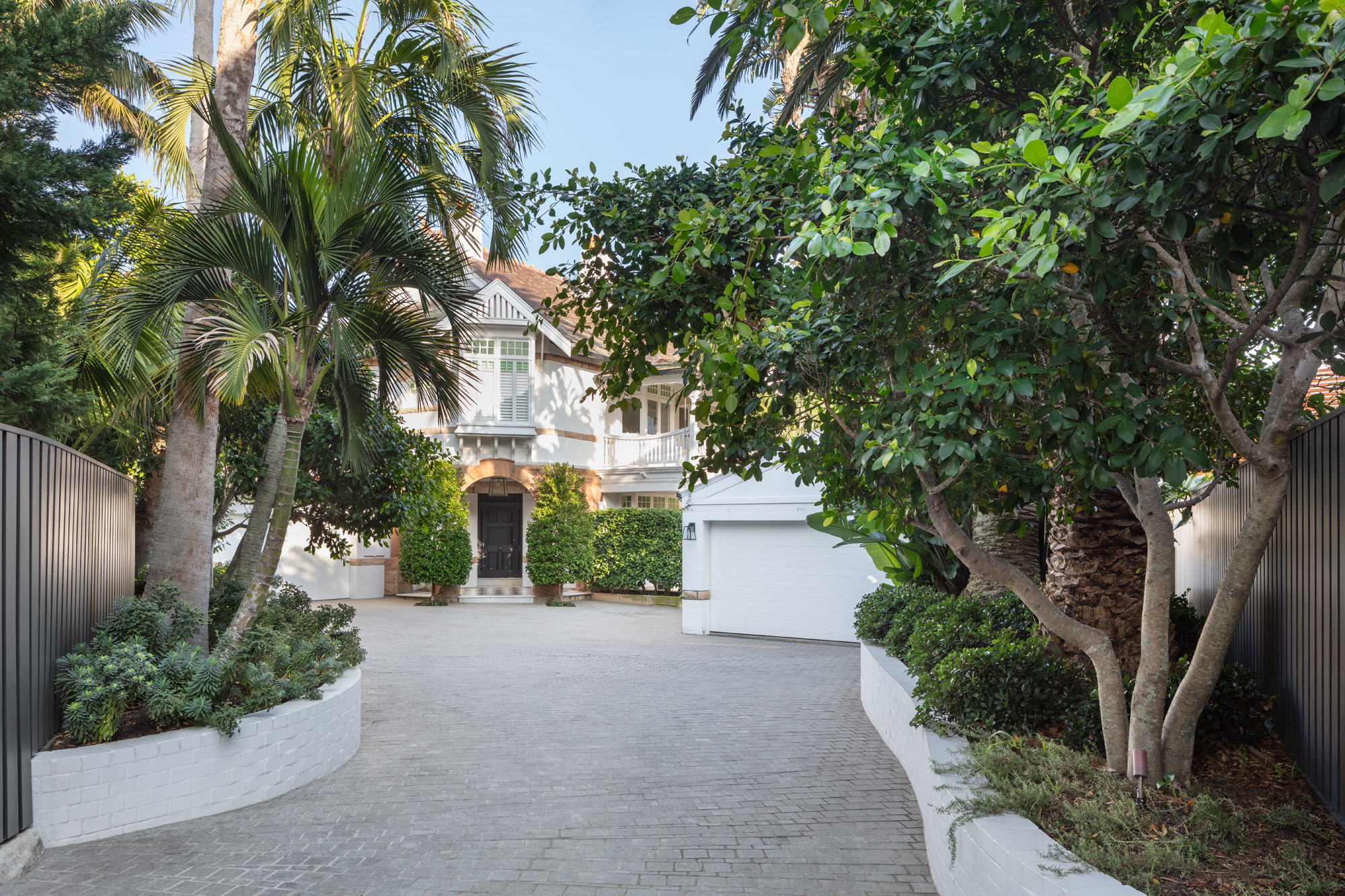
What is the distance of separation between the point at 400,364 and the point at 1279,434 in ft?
22.8

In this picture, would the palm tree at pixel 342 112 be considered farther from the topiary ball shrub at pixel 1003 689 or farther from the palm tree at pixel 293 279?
the topiary ball shrub at pixel 1003 689

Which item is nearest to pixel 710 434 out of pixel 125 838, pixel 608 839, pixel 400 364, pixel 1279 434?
pixel 608 839

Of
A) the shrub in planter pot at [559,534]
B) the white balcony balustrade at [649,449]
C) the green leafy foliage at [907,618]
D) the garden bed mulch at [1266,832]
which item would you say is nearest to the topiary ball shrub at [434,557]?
the shrub in planter pot at [559,534]

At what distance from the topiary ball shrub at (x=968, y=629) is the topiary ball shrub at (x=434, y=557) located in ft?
51.9

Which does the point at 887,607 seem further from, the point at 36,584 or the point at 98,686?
the point at 36,584

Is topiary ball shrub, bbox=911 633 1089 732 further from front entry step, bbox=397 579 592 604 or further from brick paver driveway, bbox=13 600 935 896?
front entry step, bbox=397 579 592 604

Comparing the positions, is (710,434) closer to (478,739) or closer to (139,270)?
(478,739)

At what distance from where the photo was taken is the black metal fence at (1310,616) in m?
4.29

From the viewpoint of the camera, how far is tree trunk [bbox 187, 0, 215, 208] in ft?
34.8

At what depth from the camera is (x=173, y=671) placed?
6.30 m

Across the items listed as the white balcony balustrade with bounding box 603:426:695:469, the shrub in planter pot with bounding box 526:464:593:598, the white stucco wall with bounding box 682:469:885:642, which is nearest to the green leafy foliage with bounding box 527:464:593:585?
the shrub in planter pot with bounding box 526:464:593:598

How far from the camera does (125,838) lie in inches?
216

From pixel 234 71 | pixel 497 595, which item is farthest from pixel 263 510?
pixel 497 595

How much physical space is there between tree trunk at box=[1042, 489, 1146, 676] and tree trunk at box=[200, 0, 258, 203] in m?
8.18
